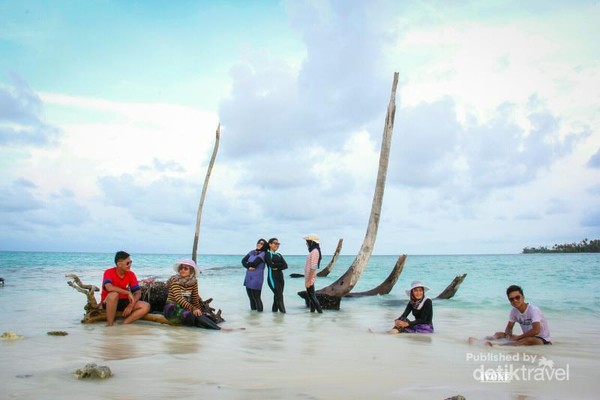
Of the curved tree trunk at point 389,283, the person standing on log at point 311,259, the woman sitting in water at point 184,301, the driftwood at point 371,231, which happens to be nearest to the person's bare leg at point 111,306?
the woman sitting in water at point 184,301

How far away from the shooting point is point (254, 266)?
11453 millimetres

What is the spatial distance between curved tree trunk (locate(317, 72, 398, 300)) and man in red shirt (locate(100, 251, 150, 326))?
5.73 metres

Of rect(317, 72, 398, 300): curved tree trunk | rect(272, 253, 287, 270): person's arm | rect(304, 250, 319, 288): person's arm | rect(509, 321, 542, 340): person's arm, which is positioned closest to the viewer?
rect(509, 321, 542, 340): person's arm

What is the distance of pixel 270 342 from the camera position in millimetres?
7562

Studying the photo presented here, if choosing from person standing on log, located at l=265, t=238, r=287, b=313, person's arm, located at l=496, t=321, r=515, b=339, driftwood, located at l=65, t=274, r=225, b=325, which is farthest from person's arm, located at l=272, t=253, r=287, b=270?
person's arm, located at l=496, t=321, r=515, b=339

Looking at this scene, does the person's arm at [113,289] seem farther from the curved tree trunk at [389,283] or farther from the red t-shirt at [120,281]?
the curved tree trunk at [389,283]

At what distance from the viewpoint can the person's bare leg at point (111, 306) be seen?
864 centimetres

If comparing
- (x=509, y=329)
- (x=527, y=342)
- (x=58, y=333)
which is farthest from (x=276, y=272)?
(x=527, y=342)

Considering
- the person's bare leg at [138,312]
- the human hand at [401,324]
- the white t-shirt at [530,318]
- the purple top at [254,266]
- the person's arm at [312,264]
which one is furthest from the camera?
the person's arm at [312,264]

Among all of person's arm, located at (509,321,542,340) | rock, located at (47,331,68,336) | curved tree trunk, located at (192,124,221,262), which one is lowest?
rock, located at (47,331,68,336)

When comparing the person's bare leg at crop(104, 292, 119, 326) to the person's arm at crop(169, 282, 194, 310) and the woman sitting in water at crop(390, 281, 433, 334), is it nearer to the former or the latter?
the person's arm at crop(169, 282, 194, 310)

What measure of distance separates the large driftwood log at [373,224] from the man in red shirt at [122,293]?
5.64 metres

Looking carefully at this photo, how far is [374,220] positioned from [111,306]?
720 centimetres

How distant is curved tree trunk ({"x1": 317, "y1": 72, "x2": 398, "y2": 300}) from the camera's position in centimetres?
1322
